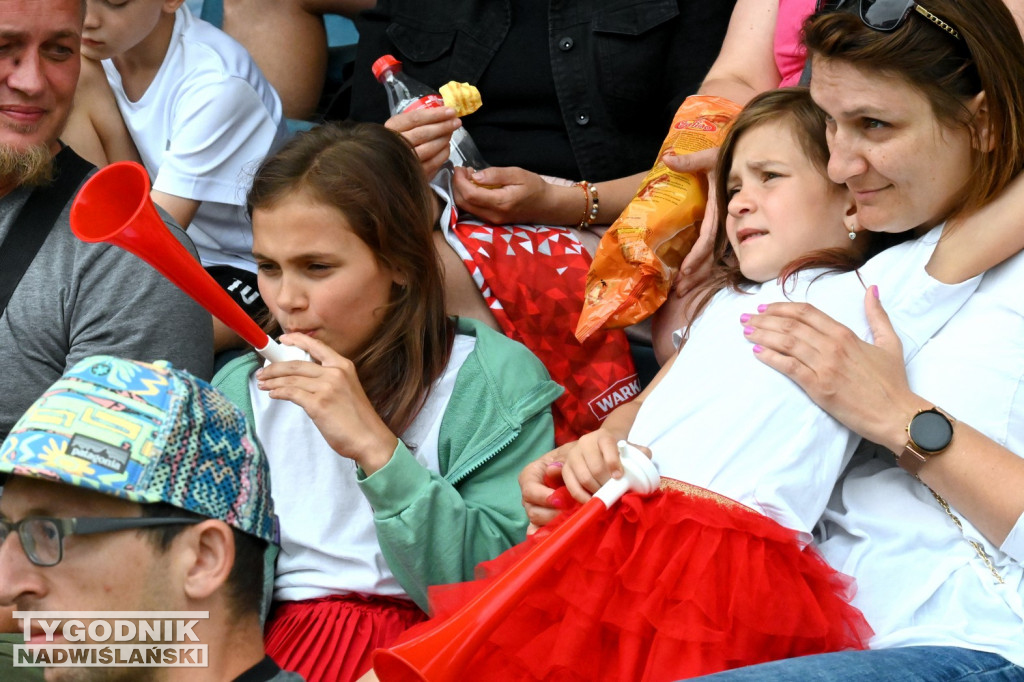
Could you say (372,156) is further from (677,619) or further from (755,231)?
(677,619)

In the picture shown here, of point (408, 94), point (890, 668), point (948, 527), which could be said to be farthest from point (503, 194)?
point (890, 668)

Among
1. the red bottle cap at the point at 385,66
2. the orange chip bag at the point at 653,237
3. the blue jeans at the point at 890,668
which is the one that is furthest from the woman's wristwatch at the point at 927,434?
the red bottle cap at the point at 385,66

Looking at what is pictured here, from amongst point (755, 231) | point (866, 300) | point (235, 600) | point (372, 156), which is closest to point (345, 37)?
point (372, 156)

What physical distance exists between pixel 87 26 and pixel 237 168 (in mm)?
442

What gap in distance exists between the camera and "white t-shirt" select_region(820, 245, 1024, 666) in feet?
5.27

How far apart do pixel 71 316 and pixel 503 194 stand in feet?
2.74

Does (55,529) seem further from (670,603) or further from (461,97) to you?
(461,97)

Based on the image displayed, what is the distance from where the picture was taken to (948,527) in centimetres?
167

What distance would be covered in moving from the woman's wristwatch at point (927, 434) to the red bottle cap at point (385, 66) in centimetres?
145

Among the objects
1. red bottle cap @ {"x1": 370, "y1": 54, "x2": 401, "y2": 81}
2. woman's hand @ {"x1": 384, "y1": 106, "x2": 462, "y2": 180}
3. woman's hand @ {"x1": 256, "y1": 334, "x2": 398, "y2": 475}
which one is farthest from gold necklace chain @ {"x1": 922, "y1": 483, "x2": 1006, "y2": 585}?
red bottle cap @ {"x1": 370, "y1": 54, "x2": 401, "y2": 81}

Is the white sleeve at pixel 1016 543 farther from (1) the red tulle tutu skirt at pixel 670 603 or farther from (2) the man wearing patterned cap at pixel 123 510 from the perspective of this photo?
(2) the man wearing patterned cap at pixel 123 510

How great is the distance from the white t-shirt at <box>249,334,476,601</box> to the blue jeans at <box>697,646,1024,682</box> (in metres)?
0.70

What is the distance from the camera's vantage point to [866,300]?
5.86 feet

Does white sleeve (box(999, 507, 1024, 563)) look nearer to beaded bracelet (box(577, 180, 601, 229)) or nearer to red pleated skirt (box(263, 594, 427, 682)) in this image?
red pleated skirt (box(263, 594, 427, 682))
